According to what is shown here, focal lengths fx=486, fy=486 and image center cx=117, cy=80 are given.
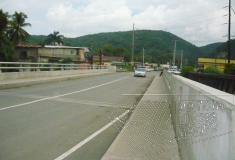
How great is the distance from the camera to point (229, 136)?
3.91 meters

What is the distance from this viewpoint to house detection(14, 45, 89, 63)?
376 ft

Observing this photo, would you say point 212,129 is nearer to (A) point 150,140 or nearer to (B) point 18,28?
(A) point 150,140

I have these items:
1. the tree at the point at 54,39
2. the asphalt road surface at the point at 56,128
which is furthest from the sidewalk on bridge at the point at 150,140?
the tree at the point at 54,39

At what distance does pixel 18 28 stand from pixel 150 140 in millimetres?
107346

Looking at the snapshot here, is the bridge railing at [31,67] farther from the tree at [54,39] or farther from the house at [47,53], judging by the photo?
the tree at [54,39]

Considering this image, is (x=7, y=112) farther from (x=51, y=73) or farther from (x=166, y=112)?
(x=51, y=73)

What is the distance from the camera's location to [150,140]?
897cm

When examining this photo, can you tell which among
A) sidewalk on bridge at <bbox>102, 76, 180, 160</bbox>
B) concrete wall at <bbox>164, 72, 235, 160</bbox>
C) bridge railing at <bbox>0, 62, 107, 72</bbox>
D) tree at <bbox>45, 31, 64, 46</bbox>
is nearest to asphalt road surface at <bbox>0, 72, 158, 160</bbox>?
sidewalk on bridge at <bbox>102, 76, 180, 160</bbox>

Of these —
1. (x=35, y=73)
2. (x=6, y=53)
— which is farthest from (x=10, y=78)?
(x=6, y=53)

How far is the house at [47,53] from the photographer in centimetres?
11475

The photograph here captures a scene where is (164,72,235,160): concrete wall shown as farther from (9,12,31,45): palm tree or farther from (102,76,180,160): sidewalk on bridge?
(9,12,31,45): palm tree

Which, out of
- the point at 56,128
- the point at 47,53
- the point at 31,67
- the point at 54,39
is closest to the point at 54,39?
the point at 54,39

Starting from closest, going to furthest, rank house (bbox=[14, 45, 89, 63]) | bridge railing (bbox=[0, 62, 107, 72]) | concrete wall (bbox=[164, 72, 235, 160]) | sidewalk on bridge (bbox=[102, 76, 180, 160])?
concrete wall (bbox=[164, 72, 235, 160]) → sidewalk on bridge (bbox=[102, 76, 180, 160]) → bridge railing (bbox=[0, 62, 107, 72]) → house (bbox=[14, 45, 89, 63])

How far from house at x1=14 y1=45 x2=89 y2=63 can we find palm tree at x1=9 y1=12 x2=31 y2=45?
9.02ft
